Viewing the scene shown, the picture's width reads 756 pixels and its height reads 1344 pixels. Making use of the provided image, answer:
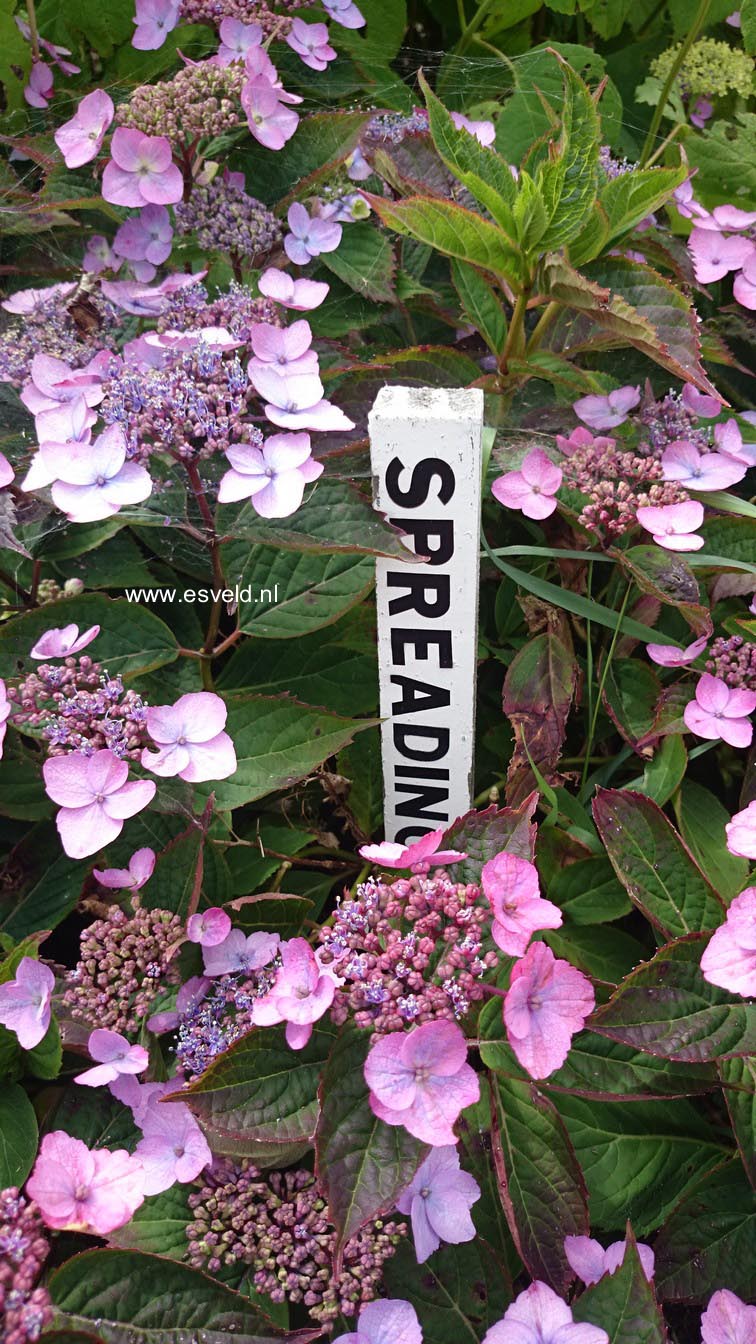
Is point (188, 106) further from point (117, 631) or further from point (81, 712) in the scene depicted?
point (81, 712)

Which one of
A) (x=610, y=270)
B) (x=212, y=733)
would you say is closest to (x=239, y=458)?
(x=212, y=733)

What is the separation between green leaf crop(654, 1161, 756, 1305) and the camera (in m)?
0.90

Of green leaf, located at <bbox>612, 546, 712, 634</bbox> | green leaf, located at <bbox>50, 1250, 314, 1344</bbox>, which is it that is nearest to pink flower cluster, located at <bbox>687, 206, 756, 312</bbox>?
green leaf, located at <bbox>612, 546, 712, 634</bbox>

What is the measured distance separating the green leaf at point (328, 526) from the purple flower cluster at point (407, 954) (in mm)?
313

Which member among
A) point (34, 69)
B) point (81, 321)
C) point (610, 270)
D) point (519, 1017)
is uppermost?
point (34, 69)

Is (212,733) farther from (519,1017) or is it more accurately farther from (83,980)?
(519,1017)

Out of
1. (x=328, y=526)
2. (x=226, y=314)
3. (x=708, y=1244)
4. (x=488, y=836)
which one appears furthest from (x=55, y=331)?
(x=708, y=1244)

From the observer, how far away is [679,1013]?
0.83 meters

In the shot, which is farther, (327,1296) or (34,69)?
(34,69)

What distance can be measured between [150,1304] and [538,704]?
0.65 m

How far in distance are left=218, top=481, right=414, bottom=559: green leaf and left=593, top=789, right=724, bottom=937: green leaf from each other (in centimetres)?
31

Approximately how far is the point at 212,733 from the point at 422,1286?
500 millimetres

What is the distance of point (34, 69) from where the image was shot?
62.9 inches

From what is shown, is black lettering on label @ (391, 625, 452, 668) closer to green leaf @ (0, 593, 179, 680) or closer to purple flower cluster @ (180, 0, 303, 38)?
green leaf @ (0, 593, 179, 680)
